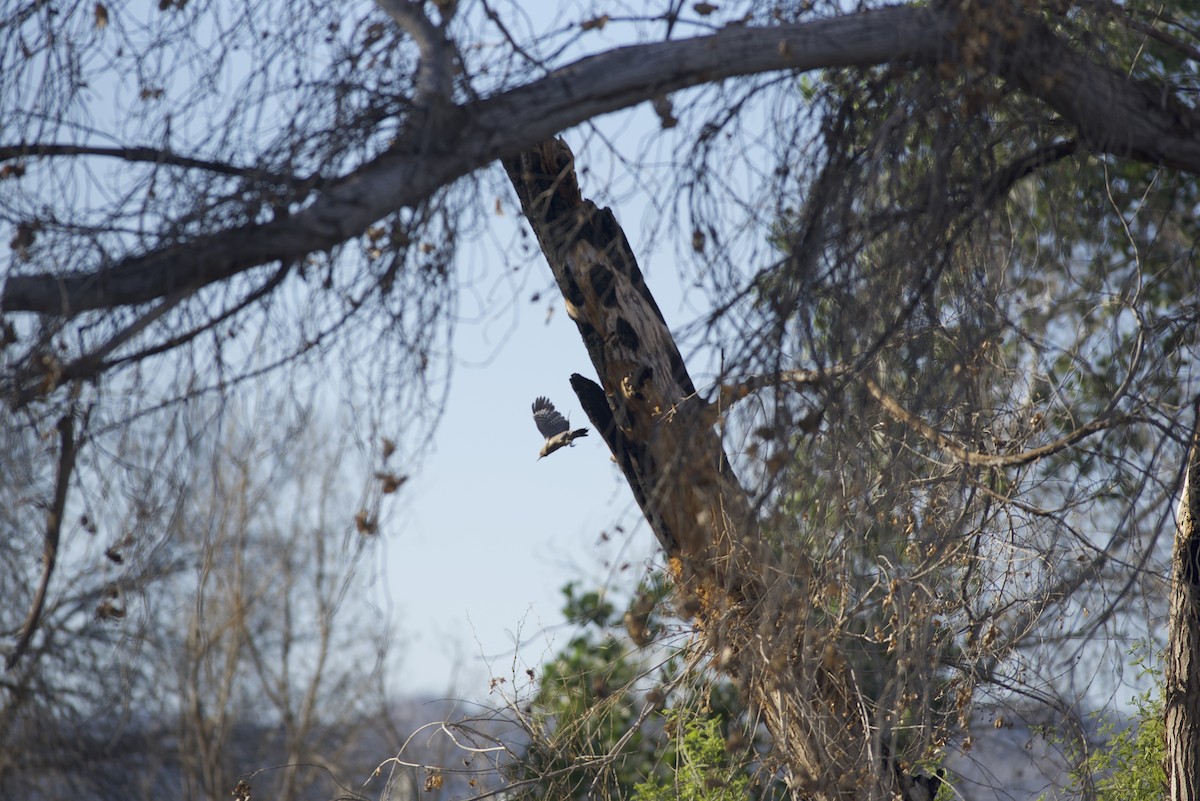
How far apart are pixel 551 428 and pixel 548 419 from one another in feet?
0.11

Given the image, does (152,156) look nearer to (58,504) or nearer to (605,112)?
(58,504)

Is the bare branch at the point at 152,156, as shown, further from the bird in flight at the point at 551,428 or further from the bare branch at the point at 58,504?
the bird in flight at the point at 551,428

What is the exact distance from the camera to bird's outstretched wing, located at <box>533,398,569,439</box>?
411 cm

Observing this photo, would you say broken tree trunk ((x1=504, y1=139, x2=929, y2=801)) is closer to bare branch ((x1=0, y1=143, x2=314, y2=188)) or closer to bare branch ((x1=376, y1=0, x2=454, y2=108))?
bare branch ((x1=376, y1=0, x2=454, y2=108))

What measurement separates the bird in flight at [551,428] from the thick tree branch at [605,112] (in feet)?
5.04

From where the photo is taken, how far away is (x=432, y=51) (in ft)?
8.58

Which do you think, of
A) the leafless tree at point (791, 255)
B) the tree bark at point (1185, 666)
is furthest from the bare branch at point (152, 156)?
the tree bark at point (1185, 666)

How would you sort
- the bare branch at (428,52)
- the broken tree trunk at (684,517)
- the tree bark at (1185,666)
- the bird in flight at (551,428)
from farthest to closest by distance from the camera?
the tree bark at (1185,666)
the bird in flight at (551,428)
the broken tree trunk at (684,517)
the bare branch at (428,52)

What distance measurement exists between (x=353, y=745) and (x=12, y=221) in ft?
57.5

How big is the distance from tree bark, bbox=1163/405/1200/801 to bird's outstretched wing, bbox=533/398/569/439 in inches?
88.8

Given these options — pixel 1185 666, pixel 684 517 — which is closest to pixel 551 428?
pixel 684 517

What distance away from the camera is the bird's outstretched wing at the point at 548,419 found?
411 centimetres

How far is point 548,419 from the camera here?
4121 mm

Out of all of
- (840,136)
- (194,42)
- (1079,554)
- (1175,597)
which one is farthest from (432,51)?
(1175,597)
